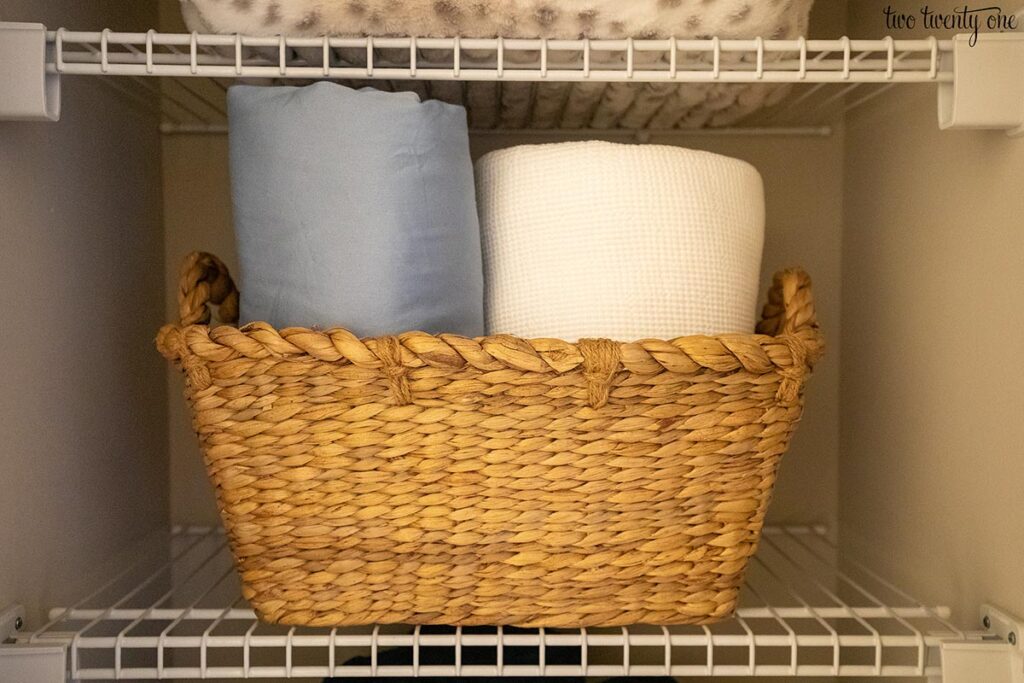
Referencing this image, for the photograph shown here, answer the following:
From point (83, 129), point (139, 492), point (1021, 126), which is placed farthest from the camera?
point (139, 492)

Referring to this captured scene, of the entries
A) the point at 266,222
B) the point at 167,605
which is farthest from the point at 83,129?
the point at 167,605

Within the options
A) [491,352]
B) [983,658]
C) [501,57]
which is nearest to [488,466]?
[491,352]

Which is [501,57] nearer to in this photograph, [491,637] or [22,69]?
[22,69]

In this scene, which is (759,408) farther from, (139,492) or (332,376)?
(139,492)

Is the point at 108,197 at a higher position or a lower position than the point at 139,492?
higher

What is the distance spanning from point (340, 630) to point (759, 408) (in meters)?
0.59

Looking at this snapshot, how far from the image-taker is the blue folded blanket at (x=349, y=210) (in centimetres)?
71

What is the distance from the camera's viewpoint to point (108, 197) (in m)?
0.93

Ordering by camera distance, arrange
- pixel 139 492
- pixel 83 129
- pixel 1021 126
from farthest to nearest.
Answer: pixel 139 492
pixel 83 129
pixel 1021 126

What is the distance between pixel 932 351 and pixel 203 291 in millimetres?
702

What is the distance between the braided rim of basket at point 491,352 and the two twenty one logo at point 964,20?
31 centimetres

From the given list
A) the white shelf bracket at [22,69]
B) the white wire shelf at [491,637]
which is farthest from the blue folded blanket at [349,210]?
the white wire shelf at [491,637]

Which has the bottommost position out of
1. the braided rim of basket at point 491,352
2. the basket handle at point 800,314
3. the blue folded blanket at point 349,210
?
the braided rim of basket at point 491,352

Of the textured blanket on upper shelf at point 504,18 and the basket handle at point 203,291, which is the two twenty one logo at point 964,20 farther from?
the basket handle at point 203,291
